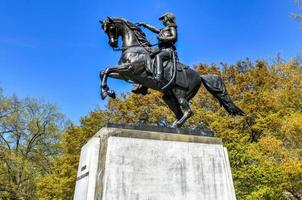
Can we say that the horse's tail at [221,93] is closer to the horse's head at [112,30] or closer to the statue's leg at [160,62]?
the statue's leg at [160,62]

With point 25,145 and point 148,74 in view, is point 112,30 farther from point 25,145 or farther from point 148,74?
point 25,145

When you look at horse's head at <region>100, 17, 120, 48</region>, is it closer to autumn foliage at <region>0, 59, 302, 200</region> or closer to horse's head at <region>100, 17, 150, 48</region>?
horse's head at <region>100, 17, 150, 48</region>

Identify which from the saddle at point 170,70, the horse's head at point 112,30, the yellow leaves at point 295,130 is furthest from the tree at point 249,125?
the horse's head at point 112,30

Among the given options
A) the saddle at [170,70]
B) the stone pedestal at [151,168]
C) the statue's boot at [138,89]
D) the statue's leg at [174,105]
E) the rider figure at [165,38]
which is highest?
the rider figure at [165,38]

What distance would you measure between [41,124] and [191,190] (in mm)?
28869

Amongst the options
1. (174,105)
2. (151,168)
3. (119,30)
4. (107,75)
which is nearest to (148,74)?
(107,75)

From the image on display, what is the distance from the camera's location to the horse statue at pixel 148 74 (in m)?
7.24

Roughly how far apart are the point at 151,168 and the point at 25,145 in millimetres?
28586

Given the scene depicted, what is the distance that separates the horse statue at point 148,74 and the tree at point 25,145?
81.9 ft

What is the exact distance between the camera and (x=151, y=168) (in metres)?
6.09

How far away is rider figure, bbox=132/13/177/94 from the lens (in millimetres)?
7629

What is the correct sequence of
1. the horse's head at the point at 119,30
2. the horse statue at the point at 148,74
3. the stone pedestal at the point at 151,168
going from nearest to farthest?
the stone pedestal at the point at 151,168 < the horse statue at the point at 148,74 < the horse's head at the point at 119,30

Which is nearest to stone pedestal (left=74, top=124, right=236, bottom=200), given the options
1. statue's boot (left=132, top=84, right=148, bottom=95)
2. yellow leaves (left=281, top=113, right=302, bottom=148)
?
statue's boot (left=132, top=84, right=148, bottom=95)

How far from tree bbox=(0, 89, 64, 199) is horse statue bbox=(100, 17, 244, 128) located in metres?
25.0
